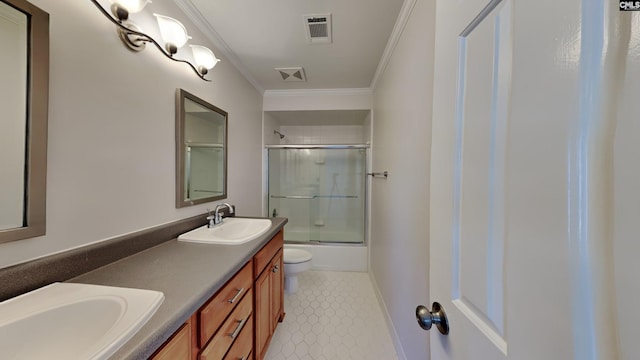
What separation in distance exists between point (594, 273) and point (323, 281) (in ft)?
8.52

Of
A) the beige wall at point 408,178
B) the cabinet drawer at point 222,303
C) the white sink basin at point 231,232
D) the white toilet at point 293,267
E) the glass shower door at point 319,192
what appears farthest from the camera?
the glass shower door at point 319,192

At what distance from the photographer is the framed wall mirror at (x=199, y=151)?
1.41m

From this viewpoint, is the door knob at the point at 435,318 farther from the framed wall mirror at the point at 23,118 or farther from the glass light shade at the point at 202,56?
the glass light shade at the point at 202,56

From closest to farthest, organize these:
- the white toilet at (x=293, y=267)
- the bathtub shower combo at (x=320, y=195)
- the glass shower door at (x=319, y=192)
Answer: the white toilet at (x=293, y=267)
the bathtub shower combo at (x=320, y=195)
the glass shower door at (x=319, y=192)

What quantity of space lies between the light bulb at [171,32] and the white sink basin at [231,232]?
3.44 feet

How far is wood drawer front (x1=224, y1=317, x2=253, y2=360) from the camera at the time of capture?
3.36ft

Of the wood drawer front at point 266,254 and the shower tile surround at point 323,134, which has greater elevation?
the shower tile surround at point 323,134

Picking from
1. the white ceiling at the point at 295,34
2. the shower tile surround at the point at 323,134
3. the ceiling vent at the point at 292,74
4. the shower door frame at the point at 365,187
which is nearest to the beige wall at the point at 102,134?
the white ceiling at the point at 295,34

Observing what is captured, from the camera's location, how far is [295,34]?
173cm

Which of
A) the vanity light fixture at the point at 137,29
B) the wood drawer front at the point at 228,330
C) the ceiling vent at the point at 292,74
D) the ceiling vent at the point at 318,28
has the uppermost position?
the ceiling vent at the point at 292,74

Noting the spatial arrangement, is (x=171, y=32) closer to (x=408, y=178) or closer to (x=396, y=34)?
(x=396, y=34)

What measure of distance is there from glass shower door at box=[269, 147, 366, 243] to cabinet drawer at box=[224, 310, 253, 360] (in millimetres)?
1925

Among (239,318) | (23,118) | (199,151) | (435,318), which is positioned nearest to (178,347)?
(239,318)

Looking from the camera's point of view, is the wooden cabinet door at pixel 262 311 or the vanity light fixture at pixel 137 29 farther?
the wooden cabinet door at pixel 262 311
